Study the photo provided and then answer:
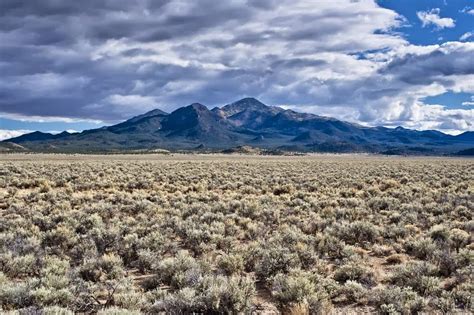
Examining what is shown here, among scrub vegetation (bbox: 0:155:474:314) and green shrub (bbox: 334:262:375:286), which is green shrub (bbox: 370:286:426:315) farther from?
green shrub (bbox: 334:262:375:286)

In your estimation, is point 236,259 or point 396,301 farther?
point 236,259

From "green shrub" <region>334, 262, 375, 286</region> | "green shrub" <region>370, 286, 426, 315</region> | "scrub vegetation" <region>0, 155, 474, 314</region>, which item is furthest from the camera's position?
"green shrub" <region>334, 262, 375, 286</region>

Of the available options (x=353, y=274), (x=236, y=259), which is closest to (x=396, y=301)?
(x=353, y=274)

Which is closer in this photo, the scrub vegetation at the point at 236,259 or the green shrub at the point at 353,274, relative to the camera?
the scrub vegetation at the point at 236,259

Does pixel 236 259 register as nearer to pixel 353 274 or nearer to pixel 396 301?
pixel 353 274

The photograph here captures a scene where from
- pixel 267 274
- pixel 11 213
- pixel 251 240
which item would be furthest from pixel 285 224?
pixel 11 213

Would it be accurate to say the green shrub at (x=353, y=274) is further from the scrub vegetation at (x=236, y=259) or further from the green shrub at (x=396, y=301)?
the green shrub at (x=396, y=301)

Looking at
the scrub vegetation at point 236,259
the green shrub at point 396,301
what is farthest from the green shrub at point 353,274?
the green shrub at point 396,301

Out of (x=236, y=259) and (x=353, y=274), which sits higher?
(x=236, y=259)

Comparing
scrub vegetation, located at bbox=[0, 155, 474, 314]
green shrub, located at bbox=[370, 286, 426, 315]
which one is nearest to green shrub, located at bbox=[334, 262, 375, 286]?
scrub vegetation, located at bbox=[0, 155, 474, 314]

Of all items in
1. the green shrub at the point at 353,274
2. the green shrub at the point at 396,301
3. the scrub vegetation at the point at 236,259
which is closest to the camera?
the green shrub at the point at 396,301

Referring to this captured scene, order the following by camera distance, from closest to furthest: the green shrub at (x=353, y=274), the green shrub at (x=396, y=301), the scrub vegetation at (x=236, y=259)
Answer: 1. the green shrub at (x=396, y=301)
2. the scrub vegetation at (x=236, y=259)
3. the green shrub at (x=353, y=274)

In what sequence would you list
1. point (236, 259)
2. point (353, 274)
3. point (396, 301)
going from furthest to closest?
point (236, 259), point (353, 274), point (396, 301)

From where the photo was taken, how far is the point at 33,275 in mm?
9430
